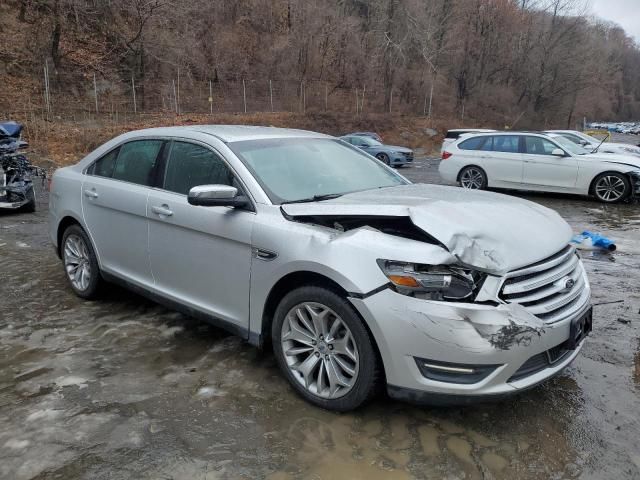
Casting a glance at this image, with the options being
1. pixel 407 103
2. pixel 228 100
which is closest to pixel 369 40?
pixel 407 103

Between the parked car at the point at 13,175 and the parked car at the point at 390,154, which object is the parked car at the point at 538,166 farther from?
the parked car at the point at 13,175

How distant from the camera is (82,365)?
3545 millimetres

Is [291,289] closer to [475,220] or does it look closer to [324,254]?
[324,254]

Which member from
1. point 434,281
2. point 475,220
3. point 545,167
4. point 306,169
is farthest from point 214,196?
point 545,167

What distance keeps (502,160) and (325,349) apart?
10233mm

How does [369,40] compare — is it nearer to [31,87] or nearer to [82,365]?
[31,87]

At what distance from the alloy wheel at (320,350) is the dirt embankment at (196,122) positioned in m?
16.5

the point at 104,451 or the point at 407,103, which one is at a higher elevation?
the point at 407,103

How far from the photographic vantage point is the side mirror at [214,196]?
3182mm

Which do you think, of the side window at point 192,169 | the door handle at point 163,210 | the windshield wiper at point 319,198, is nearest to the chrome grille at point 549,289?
the windshield wiper at point 319,198

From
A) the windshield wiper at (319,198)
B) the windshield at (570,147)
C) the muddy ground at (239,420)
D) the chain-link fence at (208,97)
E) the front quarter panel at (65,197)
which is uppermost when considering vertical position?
the chain-link fence at (208,97)

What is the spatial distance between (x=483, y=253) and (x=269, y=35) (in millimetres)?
41308

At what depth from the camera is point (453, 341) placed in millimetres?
2502

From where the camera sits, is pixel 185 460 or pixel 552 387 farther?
pixel 552 387
